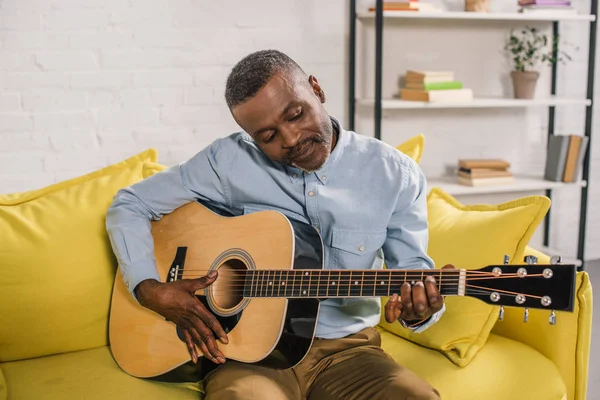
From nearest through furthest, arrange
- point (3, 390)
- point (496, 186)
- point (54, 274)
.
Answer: point (3, 390) < point (54, 274) < point (496, 186)

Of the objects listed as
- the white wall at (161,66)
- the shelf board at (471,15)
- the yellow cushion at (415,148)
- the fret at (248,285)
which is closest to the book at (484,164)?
the white wall at (161,66)

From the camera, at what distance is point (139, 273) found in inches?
69.3

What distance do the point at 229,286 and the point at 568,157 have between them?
7.84 ft

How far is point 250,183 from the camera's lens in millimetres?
1841

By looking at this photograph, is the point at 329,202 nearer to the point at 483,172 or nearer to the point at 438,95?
the point at 438,95

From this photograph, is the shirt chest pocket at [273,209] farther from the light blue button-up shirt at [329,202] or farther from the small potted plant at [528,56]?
the small potted plant at [528,56]

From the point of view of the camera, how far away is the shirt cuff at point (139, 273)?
1757mm

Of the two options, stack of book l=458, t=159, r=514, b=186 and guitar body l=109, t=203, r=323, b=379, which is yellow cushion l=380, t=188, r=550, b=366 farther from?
stack of book l=458, t=159, r=514, b=186

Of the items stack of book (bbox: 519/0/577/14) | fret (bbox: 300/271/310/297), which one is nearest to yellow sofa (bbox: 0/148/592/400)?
fret (bbox: 300/271/310/297)

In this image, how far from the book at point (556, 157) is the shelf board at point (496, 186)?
0.13 ft

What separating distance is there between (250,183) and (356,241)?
0.31 metres

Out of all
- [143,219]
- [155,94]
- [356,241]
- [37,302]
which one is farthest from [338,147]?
[155,94]

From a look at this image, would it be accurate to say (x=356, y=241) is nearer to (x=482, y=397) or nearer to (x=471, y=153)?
(x=482, y=397)

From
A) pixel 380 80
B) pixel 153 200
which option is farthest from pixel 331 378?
pixel 380 80
